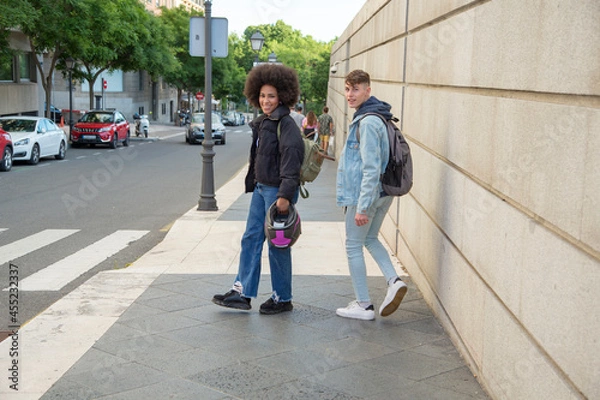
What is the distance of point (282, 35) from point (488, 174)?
372 feet

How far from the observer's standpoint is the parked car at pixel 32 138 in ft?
72.5

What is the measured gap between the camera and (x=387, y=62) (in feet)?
30.9

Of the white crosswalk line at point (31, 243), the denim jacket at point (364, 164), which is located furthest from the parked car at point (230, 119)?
the denim jacket at point (364, 164)

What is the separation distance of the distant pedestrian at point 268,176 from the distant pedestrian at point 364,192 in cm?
38

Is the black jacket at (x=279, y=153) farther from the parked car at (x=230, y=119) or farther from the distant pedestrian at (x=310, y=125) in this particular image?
the parked car at (x=230, y=119)

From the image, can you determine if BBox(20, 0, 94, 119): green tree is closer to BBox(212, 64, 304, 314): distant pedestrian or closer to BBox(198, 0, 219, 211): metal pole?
BBox(198, 0, 219, 211): metal pole

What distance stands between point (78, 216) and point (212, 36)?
11.9 feet

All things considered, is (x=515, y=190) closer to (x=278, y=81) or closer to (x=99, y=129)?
(x=278, y=81)

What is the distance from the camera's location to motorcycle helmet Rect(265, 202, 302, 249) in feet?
17.5

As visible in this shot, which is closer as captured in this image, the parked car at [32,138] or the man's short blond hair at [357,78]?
the man's short blond hair at [357,78]

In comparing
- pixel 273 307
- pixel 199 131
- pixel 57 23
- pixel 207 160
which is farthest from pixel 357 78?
pixel 199 131

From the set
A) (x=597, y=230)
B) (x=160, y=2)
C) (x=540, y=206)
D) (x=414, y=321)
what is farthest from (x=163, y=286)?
(x=160, y=2)

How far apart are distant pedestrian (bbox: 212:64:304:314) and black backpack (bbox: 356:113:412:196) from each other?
23.1 inches

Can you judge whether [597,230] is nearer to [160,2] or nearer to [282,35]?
[160,2]
